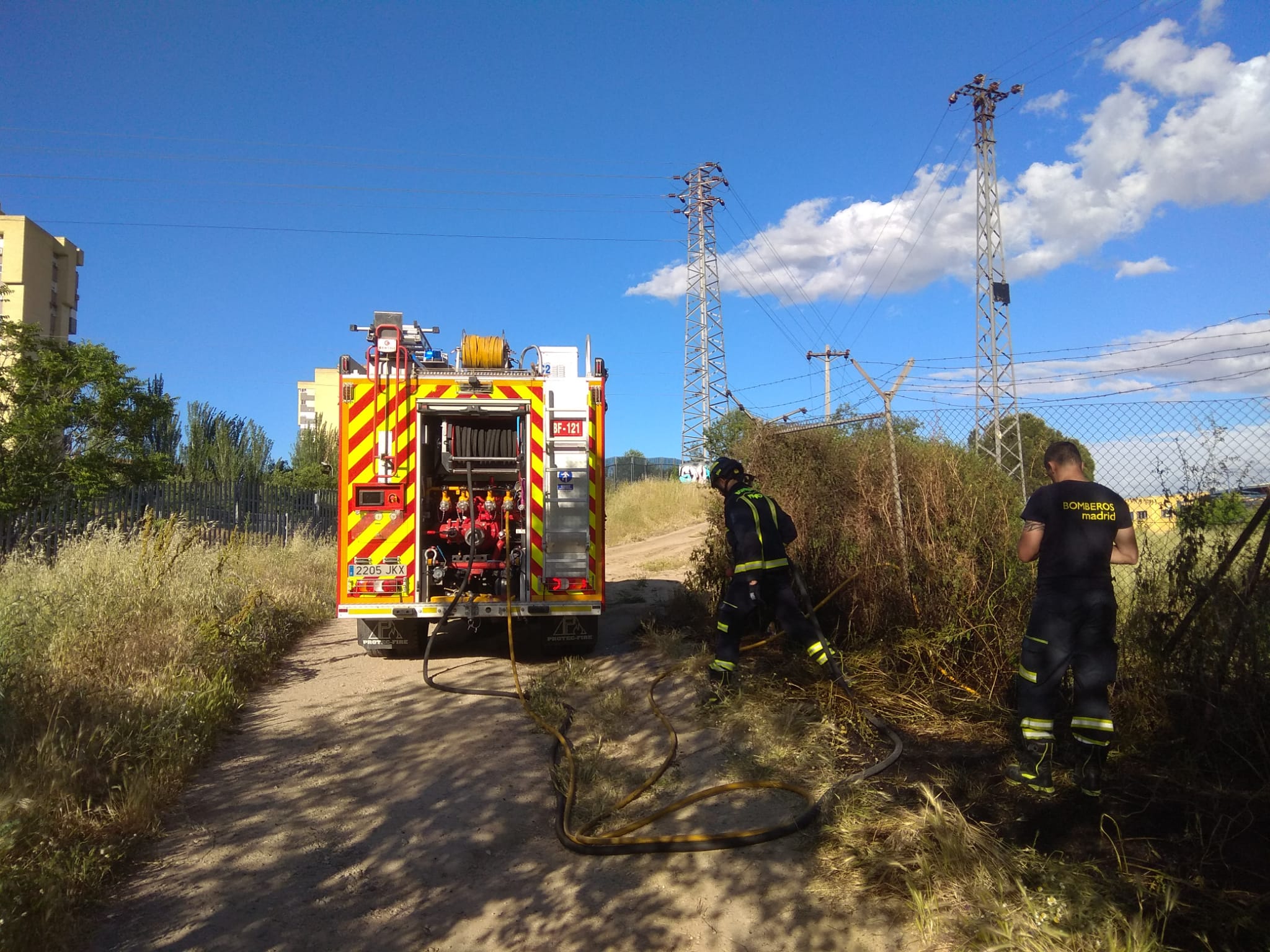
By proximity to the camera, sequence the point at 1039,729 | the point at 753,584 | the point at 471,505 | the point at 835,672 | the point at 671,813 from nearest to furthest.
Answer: the point at 1039,729 → the point at 671,813 → the point at 835,672 → the point at 753,584 → the point at 471,505

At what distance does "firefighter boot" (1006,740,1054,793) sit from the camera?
3742 mm

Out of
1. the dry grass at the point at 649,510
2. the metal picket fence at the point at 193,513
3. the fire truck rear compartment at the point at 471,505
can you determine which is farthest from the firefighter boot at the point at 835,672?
the dry grass at the point at 649,510

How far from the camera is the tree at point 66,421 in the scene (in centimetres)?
1232

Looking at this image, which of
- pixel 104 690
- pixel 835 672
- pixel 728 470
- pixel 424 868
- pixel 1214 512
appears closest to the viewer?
pixel 424 868

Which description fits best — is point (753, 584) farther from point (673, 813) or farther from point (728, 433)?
point (728, 433)

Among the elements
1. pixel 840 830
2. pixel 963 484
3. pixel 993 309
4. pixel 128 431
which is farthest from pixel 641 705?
pixel 993 309

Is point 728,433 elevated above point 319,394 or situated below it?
below

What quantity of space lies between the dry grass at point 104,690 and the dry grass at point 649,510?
14253 millimetres

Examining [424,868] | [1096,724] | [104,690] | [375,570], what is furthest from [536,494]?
[1096,724]

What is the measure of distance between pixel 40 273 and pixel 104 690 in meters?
53.0

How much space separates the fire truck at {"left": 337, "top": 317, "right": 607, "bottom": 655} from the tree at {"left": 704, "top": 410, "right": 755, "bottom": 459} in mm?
2020

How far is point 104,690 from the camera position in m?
5.18

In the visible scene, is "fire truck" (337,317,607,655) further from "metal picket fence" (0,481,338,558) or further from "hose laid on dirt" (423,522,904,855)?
"metal picket fence" (0,481,338,558)

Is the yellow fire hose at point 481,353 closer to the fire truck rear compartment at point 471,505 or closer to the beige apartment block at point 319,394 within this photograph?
the fire truck rear compartment at point 471,505
